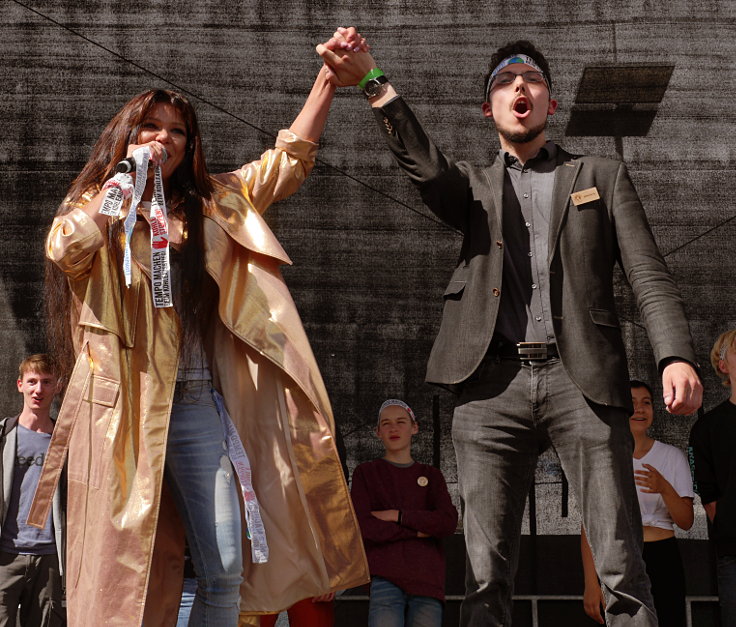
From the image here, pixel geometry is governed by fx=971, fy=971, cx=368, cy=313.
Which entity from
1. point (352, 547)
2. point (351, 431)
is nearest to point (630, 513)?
point (352, 547)

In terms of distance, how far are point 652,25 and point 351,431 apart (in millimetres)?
2059

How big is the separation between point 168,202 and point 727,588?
7.46 ft

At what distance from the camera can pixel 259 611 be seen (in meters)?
2.36

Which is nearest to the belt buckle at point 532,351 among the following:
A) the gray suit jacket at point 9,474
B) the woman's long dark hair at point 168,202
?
the woman's long dark hair at point 168,202

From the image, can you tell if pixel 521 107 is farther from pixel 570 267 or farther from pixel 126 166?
pixel 126 166

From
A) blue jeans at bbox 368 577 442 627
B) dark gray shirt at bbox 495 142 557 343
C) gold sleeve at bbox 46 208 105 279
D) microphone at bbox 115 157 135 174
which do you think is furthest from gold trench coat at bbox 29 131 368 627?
blue jeans at bbox 368 577 442 627

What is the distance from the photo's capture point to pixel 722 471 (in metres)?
3.41

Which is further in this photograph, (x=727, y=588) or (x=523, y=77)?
(x=727, y=588)

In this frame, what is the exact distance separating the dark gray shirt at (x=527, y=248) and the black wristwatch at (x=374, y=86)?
1.13 feet

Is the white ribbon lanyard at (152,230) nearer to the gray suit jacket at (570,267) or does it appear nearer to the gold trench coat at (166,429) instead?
the gold trench coat at (166,429)

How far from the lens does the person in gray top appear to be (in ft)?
12.1

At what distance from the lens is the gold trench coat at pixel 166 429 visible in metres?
2.23

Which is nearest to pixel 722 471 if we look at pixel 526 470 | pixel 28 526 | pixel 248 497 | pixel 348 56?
pixel 526 470

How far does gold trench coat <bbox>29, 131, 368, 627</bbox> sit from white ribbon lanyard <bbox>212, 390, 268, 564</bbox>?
0.05m
